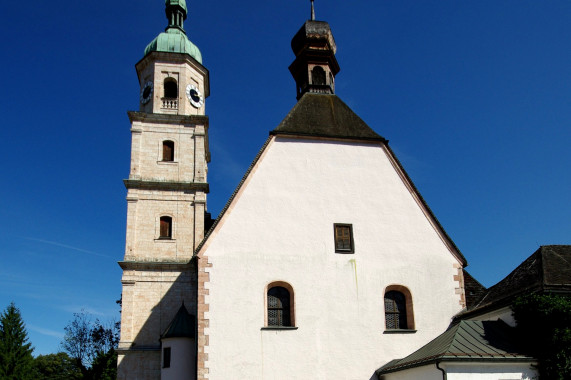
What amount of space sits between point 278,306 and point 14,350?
116ft

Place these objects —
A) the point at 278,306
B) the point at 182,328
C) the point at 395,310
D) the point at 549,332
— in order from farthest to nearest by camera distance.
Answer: the point at 182,328, the point at 395,310, the point at 278,306, the point at 549,332

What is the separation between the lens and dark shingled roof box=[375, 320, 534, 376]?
14953 millimetres

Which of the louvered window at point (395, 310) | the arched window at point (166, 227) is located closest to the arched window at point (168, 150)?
the arched window at point (166, 227)

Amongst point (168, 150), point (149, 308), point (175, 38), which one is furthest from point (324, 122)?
point (175, 38)

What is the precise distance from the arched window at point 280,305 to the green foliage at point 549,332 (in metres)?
7.31

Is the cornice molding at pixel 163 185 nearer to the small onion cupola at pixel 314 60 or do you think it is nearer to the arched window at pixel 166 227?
the arched window at pixel 166 227

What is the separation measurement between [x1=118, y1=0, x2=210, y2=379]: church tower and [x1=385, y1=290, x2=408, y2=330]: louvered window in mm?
11119

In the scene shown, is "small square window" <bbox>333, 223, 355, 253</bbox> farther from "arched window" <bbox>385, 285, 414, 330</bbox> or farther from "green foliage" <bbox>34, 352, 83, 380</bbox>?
"green foliage" <bbox>34, 352, 83, 380</bbox>

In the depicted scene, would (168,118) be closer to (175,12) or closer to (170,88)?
(170,88)

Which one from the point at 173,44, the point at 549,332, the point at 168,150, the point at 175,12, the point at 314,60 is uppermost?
the point at 175,12

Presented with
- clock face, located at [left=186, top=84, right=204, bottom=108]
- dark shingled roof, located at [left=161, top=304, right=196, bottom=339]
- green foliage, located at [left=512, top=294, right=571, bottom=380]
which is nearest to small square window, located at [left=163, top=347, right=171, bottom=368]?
dark shingled roof, located at [left=161, top=304, right=196, bottom=339]

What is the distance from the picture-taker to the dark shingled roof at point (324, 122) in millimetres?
21297

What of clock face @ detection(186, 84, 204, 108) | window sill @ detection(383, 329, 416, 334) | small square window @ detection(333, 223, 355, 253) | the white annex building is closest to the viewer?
the white annex building

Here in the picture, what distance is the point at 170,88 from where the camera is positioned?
104 feet
